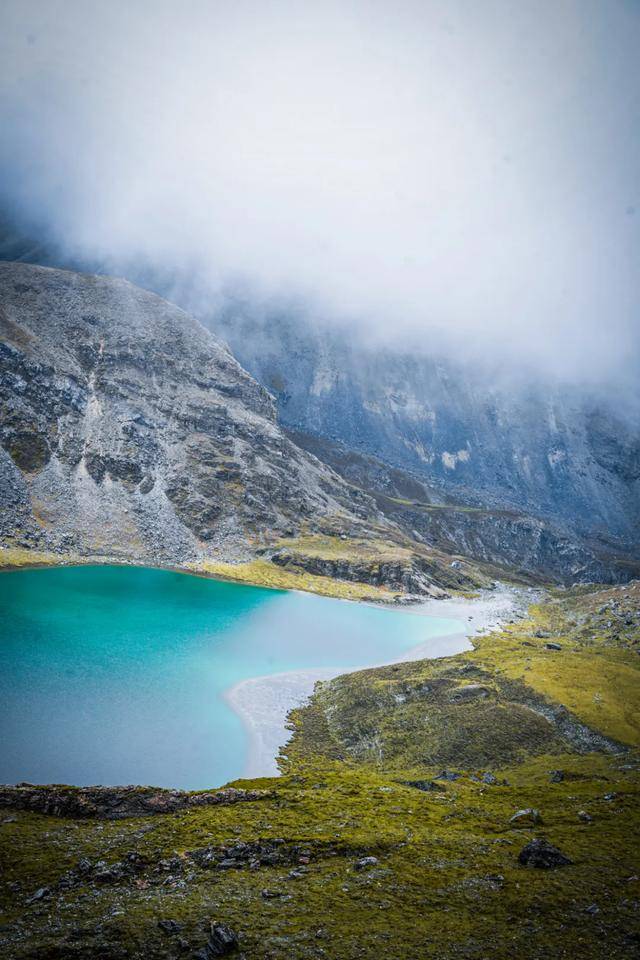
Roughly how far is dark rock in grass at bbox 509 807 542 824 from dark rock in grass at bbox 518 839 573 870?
5405mm

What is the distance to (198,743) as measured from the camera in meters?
43.7

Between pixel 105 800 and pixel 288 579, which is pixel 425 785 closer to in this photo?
pixel 105 800

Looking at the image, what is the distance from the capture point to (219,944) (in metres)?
16.7

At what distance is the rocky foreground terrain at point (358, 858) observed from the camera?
17.6m

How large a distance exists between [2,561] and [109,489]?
40958mm

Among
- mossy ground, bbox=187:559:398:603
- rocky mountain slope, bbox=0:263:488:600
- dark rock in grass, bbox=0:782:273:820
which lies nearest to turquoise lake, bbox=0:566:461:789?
dark rock in grass, bbox=0:782:273:820

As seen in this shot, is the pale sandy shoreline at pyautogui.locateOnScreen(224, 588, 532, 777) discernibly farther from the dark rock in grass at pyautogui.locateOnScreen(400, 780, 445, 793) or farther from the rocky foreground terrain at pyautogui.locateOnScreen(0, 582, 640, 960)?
the dark rock in grass at pyautogui.locateOnScreen(400, 780, 445, 793)

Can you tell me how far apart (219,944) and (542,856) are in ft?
51.9

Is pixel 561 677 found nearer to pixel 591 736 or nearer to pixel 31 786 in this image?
pixel 591 736

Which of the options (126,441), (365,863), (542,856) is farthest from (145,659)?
(126,441)

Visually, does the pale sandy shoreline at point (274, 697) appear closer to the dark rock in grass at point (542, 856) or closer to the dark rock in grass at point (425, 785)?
the dark rock in grass at point (425, 785)

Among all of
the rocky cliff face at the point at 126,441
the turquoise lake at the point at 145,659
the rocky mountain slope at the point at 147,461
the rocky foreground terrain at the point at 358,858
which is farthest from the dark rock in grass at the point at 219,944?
the rocky cliff face at the point at 126,441

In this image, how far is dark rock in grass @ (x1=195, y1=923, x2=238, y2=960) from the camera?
1633 centimetres

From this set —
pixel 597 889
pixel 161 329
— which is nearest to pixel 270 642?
pixel 597 889
